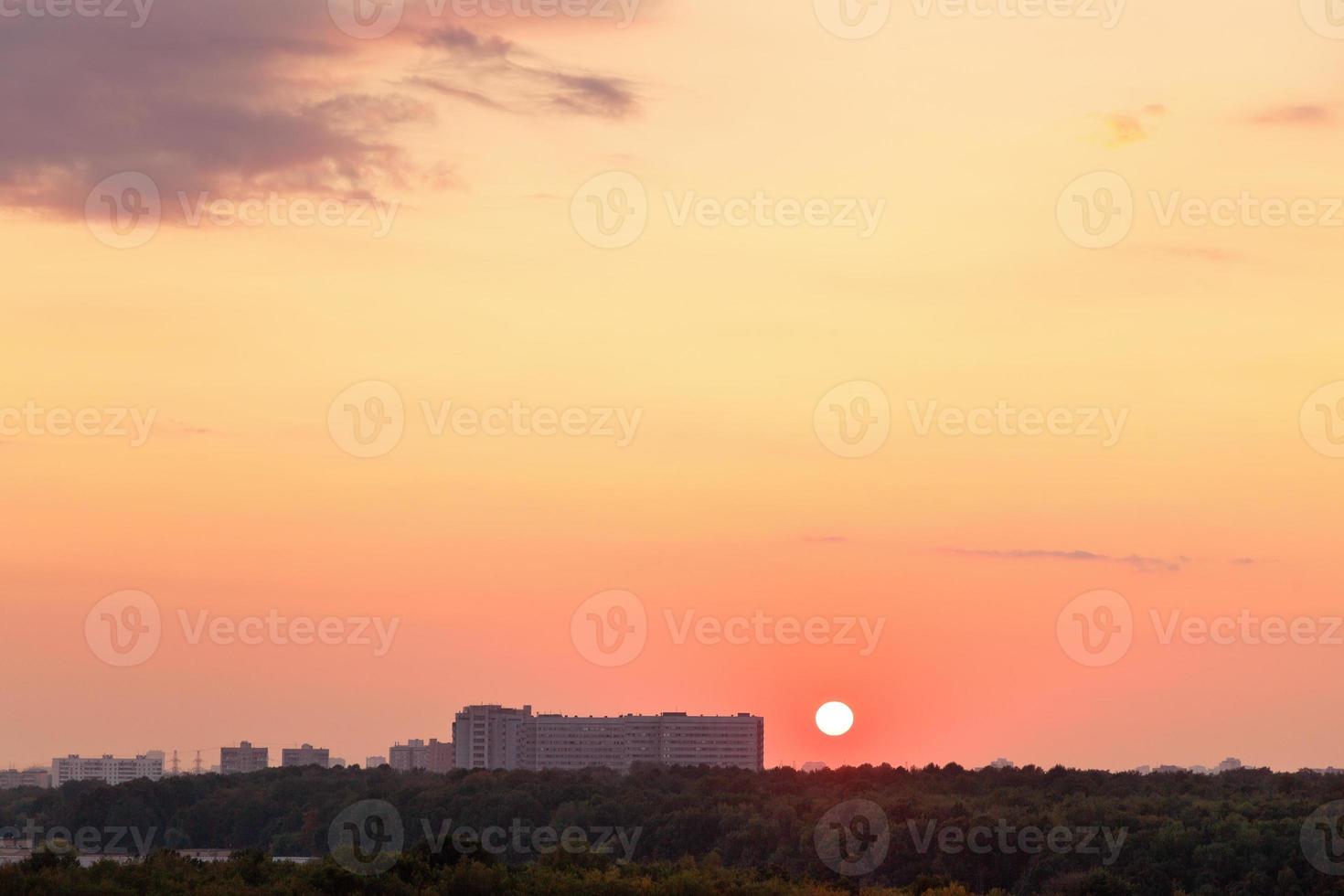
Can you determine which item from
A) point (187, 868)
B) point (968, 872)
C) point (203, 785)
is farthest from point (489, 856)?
point (203, 785)

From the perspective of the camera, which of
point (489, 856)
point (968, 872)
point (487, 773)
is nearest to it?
point (489, 856)

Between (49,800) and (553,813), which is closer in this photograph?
(553,813)

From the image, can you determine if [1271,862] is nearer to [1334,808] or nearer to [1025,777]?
[1334,808]

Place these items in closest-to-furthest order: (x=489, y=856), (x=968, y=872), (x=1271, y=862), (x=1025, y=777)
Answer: (x=489, y=856)
(x=1271, y=862)
(x=968, y=872)
(x=1025, y=777)

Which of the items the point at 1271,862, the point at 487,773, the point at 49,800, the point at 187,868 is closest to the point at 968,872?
the point at 1271,862

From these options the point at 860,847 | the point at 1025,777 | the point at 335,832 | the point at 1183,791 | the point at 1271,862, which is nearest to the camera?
the point at 1271,862

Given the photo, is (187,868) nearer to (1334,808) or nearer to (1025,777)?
(1334,808)
